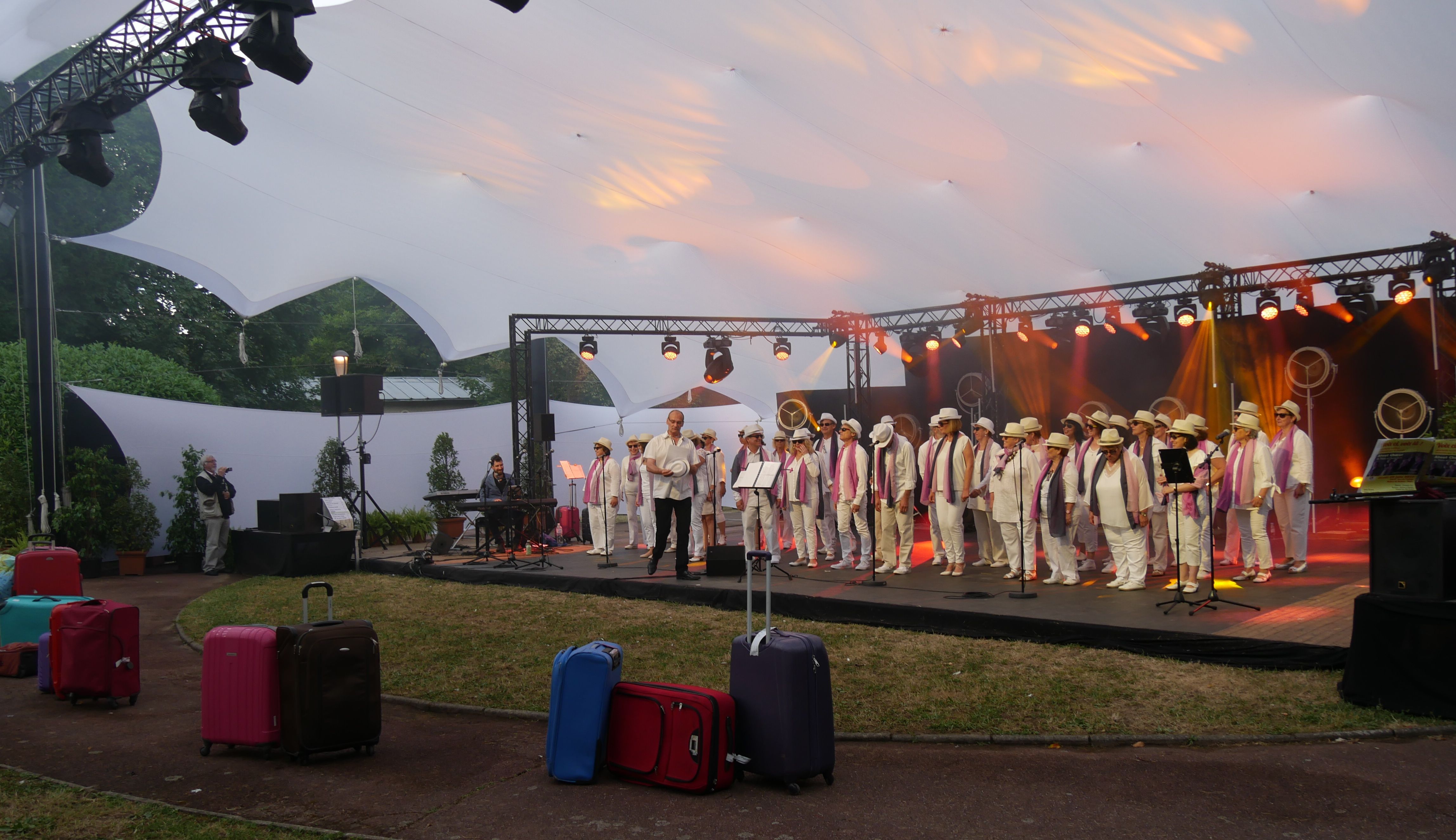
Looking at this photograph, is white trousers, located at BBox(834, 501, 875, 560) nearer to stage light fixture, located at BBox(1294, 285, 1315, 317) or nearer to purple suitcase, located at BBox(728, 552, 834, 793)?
purple suitcase, located at BBox(728, 552, 834, 793)

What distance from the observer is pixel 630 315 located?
1711cm

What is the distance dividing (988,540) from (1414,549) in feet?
19.5

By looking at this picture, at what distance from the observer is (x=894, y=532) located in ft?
33.3

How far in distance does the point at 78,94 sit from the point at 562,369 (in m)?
32.4

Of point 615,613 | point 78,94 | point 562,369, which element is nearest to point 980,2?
point 615,613

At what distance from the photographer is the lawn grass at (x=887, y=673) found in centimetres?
494

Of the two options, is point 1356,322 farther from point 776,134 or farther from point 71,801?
point 71,801

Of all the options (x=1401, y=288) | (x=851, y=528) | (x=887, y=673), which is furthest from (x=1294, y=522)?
(x=887, y=673)

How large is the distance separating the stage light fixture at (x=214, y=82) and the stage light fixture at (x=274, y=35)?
935 millimetres

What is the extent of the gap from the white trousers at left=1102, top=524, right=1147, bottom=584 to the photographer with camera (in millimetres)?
11766

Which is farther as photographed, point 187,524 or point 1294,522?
point 187,524

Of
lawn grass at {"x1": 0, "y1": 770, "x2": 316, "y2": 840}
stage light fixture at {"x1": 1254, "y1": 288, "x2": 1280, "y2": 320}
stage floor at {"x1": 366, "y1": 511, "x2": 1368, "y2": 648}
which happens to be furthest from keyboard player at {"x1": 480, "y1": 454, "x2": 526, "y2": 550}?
stage light fixture at {"x1": 1254, "y1": 288, "x2": 1280, "y2": 320}

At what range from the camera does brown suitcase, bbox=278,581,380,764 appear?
14.8 ft

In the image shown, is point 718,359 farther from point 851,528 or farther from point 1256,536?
point 1256,536
